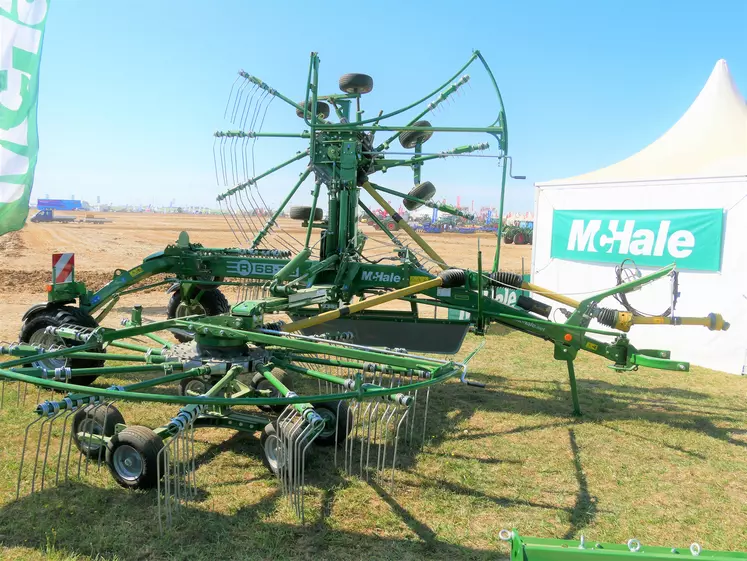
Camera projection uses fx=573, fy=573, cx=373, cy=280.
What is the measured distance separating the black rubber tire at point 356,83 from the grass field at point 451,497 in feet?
13.4

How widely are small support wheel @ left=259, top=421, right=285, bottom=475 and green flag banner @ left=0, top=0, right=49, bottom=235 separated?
9.19ft

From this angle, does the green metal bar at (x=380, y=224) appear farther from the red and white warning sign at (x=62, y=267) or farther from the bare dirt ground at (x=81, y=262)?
the red and white warning sign at (x=62, y=267)

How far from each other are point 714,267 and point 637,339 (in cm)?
183

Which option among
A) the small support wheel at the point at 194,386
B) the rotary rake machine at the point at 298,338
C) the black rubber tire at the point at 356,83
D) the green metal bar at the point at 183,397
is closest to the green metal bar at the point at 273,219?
the rotary rake machine at the point at 298,338

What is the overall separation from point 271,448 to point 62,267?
3.89m

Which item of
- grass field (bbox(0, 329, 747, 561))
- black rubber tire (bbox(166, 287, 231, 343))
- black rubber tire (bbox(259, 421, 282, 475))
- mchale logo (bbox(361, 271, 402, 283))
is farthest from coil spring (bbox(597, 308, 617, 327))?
black rubber tire (bbox(166, 287, 231, 343))

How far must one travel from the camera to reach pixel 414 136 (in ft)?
23.9

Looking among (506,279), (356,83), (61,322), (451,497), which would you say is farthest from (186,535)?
(356,83)

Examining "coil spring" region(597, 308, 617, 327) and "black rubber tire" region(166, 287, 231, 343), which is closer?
"coil spring" region(597, 308, 617, 327)

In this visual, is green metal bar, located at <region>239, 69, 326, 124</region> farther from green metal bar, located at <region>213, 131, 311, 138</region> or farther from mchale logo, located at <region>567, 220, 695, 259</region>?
mchale logo, located at <region>567, 220, 695, 259</region>

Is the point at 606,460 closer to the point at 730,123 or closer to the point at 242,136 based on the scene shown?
the point at 242,136

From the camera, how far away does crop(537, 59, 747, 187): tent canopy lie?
9.74 metres

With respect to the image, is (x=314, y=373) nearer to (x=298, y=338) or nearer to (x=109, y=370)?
(x=298, y=338)

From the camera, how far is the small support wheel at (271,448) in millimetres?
4578
